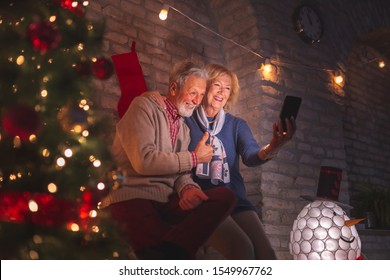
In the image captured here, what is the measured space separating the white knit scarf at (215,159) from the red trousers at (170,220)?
271 millimetres

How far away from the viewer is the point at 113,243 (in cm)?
153

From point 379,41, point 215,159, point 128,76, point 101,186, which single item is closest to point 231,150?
point 215,159

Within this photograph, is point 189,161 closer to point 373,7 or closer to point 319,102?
point 319,102

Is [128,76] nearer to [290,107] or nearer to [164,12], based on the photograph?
[164,12]

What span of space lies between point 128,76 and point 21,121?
112cm

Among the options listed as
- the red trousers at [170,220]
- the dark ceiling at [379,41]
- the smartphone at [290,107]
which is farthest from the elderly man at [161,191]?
the dark ceiling at [379,41]

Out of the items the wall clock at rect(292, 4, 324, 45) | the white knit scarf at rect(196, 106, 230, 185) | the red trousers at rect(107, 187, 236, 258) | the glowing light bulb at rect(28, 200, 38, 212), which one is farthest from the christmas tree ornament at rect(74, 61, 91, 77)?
the wall clock at rect(292, 4, 324, 45)

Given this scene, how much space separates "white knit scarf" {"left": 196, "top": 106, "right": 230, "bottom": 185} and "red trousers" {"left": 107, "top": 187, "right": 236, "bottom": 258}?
27 cm

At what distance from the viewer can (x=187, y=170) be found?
219cm

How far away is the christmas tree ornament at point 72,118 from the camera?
152 centimetres

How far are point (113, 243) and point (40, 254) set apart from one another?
256 mm

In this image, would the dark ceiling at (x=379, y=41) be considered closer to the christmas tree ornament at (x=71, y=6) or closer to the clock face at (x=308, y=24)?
the clock face at (x=308, y=24)

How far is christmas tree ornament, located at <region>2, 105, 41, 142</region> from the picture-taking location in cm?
143

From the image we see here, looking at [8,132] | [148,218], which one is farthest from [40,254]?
[148,218]
